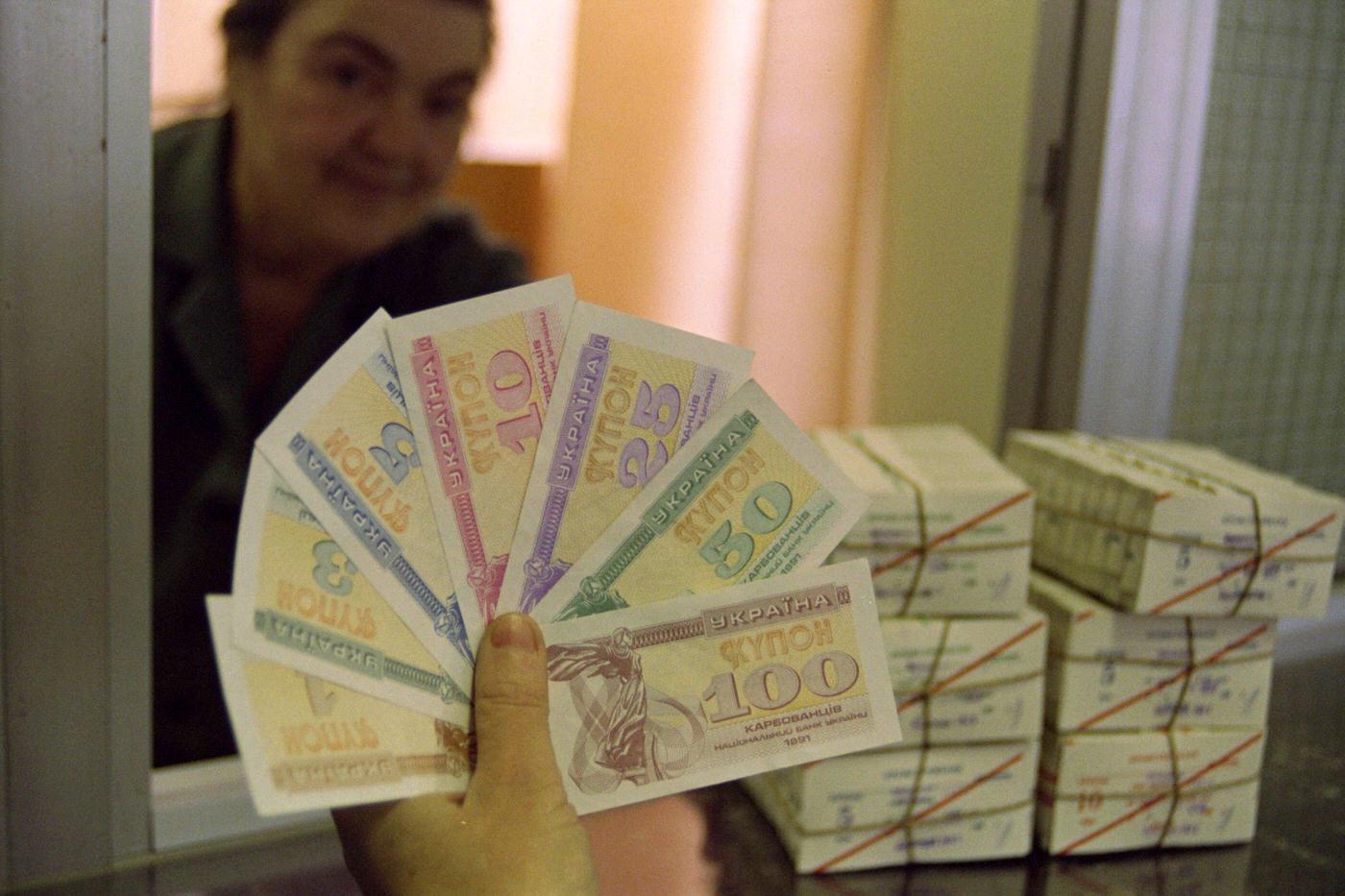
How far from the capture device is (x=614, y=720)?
74 cm

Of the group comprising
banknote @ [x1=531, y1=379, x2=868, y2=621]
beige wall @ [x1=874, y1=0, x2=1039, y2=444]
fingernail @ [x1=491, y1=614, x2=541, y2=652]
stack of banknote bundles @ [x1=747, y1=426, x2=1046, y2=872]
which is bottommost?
stack of banknote bundles @ [x1=747, y1=426, x2=1046, y2=872]

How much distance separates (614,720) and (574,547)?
0.36 ft

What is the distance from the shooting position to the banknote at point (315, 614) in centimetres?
64

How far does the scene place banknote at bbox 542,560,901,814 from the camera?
743 mm

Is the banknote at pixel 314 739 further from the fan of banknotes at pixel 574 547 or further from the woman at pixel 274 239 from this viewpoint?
the woman at pixel 274 239

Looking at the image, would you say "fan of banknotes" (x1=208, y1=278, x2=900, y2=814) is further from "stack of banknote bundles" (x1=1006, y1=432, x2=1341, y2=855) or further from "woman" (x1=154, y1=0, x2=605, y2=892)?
"woman" (x1=154, y1=0, x2=605, y2=892)

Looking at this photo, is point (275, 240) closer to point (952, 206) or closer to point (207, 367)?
point (207, 367)

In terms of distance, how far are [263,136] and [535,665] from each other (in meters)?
0.71

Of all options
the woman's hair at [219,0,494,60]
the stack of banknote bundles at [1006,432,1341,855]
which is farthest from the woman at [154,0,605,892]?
the stack of banknote bundles at [1006,432,1341,855]

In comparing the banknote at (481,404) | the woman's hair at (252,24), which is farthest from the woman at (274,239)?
the banknote at (481,404)

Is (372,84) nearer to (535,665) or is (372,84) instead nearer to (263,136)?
(263,136)

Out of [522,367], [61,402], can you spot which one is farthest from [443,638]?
[61,402]

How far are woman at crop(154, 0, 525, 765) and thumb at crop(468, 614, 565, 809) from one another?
607 mm

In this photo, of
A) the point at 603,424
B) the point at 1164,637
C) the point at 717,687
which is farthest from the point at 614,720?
the point at 1164,637
